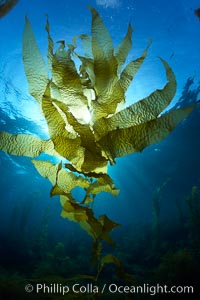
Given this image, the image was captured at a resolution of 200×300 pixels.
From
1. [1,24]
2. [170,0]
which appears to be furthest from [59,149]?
[1,24]

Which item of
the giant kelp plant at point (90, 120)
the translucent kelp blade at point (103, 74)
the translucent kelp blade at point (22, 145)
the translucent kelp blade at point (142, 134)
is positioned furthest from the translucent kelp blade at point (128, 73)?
the translucent kelp blade at point (22, 145)

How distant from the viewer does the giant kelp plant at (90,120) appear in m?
1.23

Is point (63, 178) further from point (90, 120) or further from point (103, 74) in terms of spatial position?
point (103, 74)

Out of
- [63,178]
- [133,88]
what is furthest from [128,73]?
[133,88]

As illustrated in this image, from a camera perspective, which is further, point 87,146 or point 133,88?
point 133,88

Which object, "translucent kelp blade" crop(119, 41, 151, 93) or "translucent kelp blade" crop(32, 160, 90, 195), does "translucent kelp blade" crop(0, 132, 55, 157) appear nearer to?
"translucent kelp blade" crop(32, 160, 90, 195)

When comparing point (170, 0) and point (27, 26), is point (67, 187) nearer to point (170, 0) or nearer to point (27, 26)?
point (27, 26)

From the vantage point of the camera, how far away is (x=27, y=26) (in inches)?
51.8

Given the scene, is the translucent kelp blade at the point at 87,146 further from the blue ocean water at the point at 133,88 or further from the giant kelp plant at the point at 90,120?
the blue ocean water at the point at 133,88

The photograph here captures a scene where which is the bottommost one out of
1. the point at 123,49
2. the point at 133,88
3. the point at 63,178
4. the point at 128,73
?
the point at 63,178

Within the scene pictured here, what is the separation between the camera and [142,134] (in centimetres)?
125

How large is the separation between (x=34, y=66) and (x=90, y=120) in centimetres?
49

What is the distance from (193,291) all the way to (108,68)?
557 centimetres

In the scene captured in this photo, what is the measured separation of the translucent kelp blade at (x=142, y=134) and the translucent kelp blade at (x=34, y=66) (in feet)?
1.88
